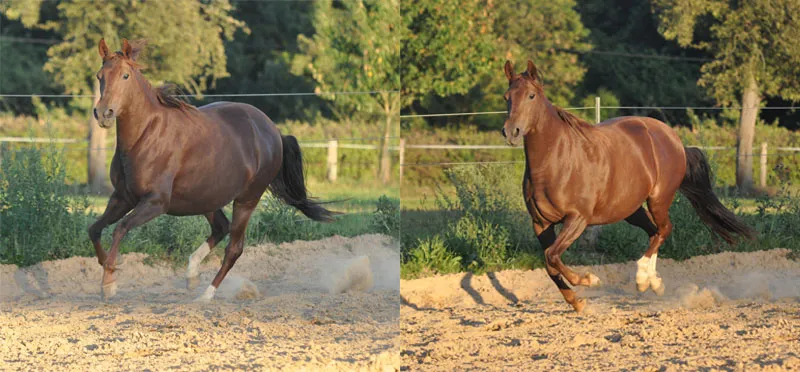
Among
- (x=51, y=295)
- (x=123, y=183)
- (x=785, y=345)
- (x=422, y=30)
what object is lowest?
(x=51, y=295)

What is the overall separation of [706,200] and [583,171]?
63.2 inches

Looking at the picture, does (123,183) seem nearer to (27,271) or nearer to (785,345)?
(27,271)

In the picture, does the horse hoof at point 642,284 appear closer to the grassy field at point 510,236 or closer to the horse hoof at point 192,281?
the grassy field at point 510,236

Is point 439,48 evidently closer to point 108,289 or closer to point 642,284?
point 642,284

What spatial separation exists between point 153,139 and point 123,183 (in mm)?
321

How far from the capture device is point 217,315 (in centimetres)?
560

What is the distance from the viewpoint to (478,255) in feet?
23.9

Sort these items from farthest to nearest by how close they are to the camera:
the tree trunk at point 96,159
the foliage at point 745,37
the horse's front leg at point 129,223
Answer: the tree trunk at point 96,159 < the foliage at point 745,37 < the horse's front leg at point 129,223

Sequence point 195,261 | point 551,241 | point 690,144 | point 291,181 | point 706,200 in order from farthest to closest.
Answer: point 690,144, point 291,181, point 706,200, point 195,261, point 551,241

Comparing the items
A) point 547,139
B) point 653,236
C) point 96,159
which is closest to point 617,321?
point 653,236

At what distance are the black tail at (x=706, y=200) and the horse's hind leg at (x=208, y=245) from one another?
3.34 metres

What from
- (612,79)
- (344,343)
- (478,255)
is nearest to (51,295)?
(344,343)

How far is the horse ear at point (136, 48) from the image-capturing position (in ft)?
16.9

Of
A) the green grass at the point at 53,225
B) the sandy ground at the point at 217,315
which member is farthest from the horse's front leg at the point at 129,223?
the green grass at the point at 53,225
